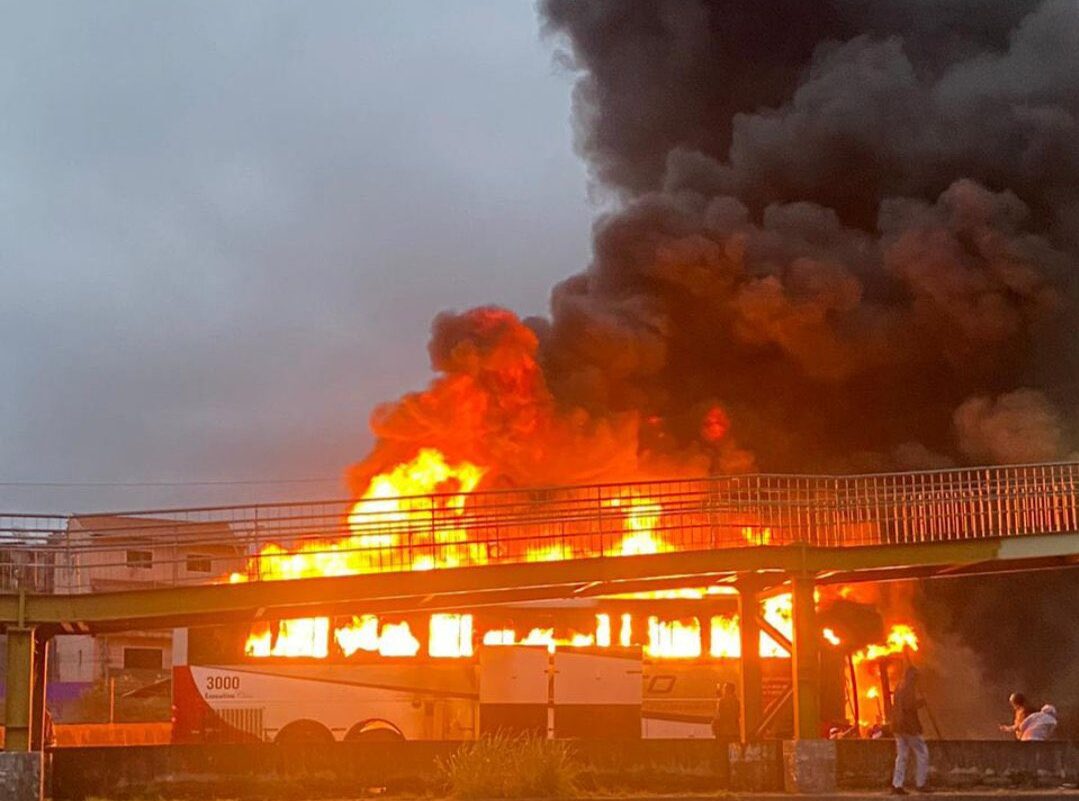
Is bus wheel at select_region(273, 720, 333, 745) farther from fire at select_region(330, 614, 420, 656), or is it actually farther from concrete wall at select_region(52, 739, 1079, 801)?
concrete wall at select_region(52, 739, 1079, 801)

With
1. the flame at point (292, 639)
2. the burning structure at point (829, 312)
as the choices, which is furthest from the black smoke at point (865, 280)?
the flame at point (292, 639)

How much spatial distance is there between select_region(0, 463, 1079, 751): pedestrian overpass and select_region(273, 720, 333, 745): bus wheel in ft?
8.77

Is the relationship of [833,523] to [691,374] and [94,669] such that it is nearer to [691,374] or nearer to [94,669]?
[691,374]

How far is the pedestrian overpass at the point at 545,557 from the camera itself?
20969 mm

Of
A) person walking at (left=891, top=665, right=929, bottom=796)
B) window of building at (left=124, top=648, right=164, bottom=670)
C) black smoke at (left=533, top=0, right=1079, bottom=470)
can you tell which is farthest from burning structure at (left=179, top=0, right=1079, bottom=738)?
window of building at (left=124, top=648, right=164, bottom=670)

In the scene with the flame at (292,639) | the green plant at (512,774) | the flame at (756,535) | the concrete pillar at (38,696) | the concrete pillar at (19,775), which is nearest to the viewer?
the concrete pillar at (19,775)

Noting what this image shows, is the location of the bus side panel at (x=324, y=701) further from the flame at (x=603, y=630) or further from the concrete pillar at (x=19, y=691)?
the concrete pillar at (x=19, y=691)

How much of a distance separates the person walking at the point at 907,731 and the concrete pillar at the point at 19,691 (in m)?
12.2

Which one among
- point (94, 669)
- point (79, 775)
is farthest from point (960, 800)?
point (94, 669)

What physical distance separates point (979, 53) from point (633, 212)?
37.8 feet

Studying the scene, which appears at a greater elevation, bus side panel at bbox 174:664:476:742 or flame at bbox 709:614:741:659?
flame at bbox 709:614:741:659

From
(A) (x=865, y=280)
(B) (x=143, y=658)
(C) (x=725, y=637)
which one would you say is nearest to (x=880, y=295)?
(A) (x=865, y=280)

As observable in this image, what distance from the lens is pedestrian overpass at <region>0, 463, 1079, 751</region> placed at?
21.0 metres

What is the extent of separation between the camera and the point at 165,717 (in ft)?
152
